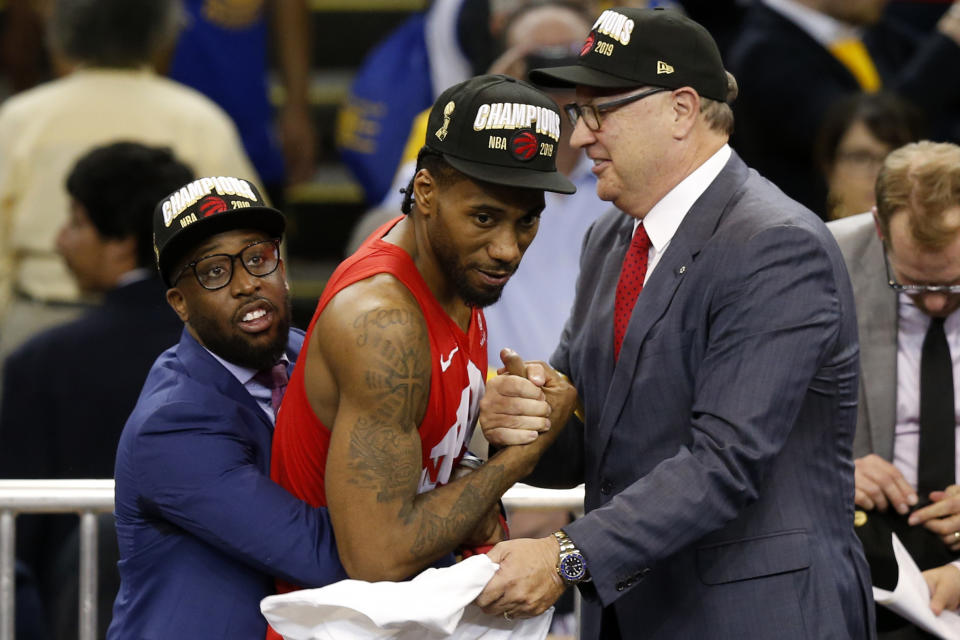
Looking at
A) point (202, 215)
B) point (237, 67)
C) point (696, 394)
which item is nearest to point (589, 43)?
point (696, 394)

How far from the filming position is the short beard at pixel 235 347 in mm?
2895

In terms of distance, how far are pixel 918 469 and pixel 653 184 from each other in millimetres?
1026

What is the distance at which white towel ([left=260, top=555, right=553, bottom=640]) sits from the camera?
8.39 ft

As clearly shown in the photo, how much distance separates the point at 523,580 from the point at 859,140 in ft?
8.73

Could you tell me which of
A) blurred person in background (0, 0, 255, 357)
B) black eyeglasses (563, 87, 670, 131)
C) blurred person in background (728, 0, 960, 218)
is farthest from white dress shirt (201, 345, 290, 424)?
blurred person in background (728, 0, 960, 218)

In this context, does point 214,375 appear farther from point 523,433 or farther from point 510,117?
point 510,117

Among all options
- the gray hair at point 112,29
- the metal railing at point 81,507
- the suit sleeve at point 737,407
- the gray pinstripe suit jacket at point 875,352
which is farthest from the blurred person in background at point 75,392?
the gray pinstripe suit jacket at point 875,352

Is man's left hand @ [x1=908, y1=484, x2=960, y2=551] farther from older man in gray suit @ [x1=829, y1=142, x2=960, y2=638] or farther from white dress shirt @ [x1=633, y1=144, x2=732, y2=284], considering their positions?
white dress shirt @ [x1=633, y1=144, x2=732, y2=284]

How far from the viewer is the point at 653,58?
9.46 feet

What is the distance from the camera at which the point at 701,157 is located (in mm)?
2979

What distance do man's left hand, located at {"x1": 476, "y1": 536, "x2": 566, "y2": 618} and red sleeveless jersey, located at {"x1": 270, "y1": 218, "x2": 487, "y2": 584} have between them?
219mm

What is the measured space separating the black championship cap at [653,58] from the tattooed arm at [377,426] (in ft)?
2.15

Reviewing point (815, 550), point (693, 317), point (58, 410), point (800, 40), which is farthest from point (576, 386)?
point (800, 40)

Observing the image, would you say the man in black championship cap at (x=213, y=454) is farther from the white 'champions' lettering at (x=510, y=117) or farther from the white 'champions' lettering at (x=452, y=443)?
the white 'champions' lettering at (x=510, y=117)
